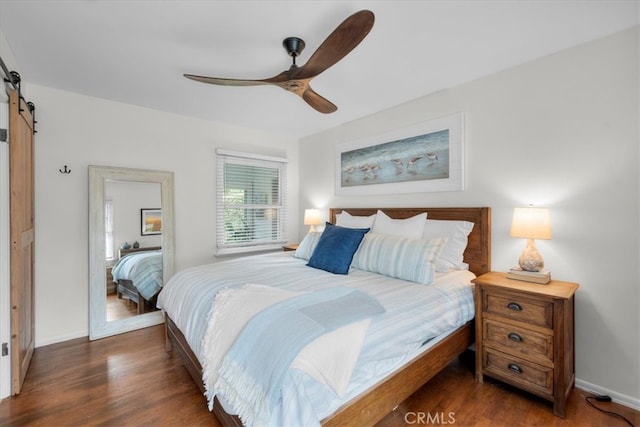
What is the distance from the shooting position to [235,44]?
6.54 ft

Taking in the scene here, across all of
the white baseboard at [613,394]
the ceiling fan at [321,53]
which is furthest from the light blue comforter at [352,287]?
the ceiling fan at [321,53]

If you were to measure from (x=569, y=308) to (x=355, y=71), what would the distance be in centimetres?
233

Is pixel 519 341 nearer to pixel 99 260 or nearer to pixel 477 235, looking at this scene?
pixel 477 235

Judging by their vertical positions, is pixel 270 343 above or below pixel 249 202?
below

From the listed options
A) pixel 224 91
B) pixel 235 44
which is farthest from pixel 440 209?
pixel 224 91

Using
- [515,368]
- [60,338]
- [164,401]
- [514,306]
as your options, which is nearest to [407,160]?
[514,306]

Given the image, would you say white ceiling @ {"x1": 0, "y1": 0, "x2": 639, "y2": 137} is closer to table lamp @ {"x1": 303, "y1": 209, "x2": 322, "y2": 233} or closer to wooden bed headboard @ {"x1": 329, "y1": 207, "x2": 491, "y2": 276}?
wooden bed headboard @ {"x1": 329, "y1": 207, "x2": 491, "y2": 276}

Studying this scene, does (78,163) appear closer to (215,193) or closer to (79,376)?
(215,193)

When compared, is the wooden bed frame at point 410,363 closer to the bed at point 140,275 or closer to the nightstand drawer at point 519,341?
the nightstand drawer at point 519,341

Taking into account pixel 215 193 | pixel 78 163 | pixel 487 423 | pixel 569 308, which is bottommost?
pixel 487 423

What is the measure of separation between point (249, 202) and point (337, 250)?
205cm

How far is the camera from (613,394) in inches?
74.7

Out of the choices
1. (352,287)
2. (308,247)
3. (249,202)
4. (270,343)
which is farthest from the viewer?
(249,202)

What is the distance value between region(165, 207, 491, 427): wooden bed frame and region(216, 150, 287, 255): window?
1.59 meters
